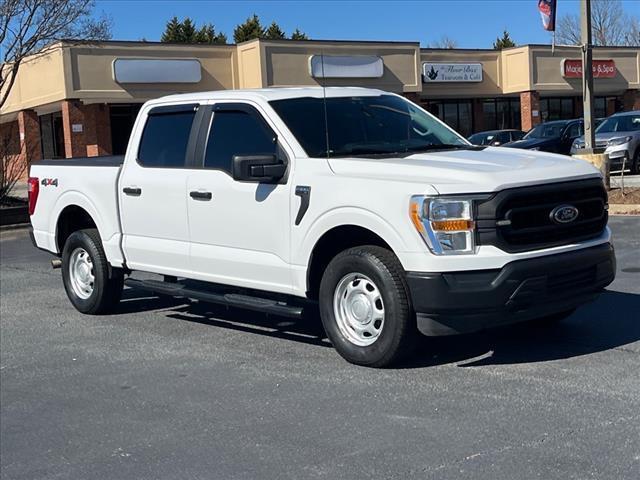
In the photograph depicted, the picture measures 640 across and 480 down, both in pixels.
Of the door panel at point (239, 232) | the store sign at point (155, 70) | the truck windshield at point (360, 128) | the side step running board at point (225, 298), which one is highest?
the store sign at point (155, 70)

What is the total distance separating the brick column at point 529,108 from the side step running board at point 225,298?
35.6m

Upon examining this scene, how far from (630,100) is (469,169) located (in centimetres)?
4285

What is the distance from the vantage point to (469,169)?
600 centimetres

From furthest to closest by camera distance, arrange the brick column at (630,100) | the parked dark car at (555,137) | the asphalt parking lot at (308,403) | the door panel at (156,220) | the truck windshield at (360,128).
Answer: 1. the brick column at (630,100)
2. the parked dark car at (555,137)
3. the door panel at (156,220)
4. the truck windshield at (360,128)
5. the asphalt parking lot at (308,403)

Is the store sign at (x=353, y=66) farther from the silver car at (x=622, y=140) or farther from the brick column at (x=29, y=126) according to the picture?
the silver car at (x=622, y=140)

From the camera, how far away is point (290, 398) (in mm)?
5848

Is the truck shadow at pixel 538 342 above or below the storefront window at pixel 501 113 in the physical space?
below

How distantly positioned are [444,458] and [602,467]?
79cm

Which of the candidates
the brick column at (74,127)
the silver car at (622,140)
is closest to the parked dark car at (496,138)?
the silver car at (622,140)

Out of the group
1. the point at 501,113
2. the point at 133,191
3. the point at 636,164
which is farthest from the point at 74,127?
the point at 133,191

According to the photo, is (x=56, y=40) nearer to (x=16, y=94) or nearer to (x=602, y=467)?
(x=16, y=94)

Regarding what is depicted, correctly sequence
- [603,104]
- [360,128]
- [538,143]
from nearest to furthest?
[360,128], [538,143], [603,104]

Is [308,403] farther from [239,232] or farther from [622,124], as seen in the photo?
[622,124]

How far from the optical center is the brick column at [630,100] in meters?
45.4
